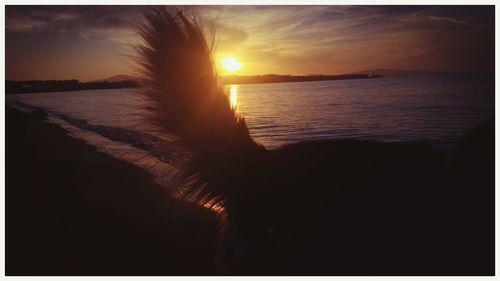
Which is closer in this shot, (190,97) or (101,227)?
(190,97)

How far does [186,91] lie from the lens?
4.21ft

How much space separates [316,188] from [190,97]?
66 cm

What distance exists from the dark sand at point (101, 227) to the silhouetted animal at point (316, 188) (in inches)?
15.1

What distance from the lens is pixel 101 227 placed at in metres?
3.53

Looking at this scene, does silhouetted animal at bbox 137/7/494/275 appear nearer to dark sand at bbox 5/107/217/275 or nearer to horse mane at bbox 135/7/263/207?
horse mane at bbox 135/7/263/207

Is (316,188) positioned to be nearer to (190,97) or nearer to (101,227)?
(190,97)

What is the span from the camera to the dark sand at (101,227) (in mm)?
2826

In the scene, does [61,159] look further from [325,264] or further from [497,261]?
[497,261]

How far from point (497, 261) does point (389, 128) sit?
32.3 ft

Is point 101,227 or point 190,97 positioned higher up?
point 190,97

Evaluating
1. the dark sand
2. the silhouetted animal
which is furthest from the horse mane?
the dark sand

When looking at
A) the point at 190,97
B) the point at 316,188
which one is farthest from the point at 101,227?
the point at 316,188

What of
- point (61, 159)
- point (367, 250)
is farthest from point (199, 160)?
A: point (61, 159)

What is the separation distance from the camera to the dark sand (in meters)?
2.83
